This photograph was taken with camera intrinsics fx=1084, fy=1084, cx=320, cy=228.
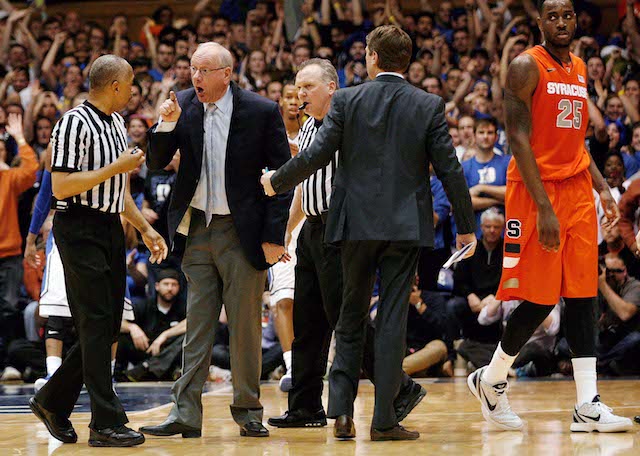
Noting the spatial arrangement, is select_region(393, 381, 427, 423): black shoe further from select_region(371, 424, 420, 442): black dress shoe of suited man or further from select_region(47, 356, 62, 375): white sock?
select_region(47, 356, 62, 375): white sock

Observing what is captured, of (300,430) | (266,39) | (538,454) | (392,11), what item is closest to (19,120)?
(266,39)

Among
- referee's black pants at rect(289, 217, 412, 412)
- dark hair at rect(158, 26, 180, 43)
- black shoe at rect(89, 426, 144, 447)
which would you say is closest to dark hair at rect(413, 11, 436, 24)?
→ dark hair at rect(158, 26, 180, 43)

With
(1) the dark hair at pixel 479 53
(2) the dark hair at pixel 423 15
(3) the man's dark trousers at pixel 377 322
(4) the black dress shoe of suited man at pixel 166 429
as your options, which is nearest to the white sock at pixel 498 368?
(3) the man's dark trousers at pixel 377 322

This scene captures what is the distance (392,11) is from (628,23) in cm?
295

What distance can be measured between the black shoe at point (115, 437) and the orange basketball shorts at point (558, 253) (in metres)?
1.94

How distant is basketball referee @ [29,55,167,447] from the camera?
5094 millimetres

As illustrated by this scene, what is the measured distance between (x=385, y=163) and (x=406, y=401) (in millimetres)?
1326

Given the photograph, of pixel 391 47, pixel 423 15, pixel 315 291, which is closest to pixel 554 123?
pixel 391 47

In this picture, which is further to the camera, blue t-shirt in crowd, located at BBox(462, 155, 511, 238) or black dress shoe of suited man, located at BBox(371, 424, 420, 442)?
blue t-shirt in crowd, located at BBox(462, 155, 511, 238)

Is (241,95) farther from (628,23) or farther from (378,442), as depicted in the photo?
(628,23)

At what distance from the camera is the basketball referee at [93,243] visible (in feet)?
16.7

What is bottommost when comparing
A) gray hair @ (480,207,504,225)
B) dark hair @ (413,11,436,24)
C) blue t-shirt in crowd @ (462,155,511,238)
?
gray hair @ (480,207,504,225)

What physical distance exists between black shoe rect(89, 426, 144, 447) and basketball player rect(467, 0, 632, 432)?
6.10 feet

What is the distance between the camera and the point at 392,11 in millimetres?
13656
